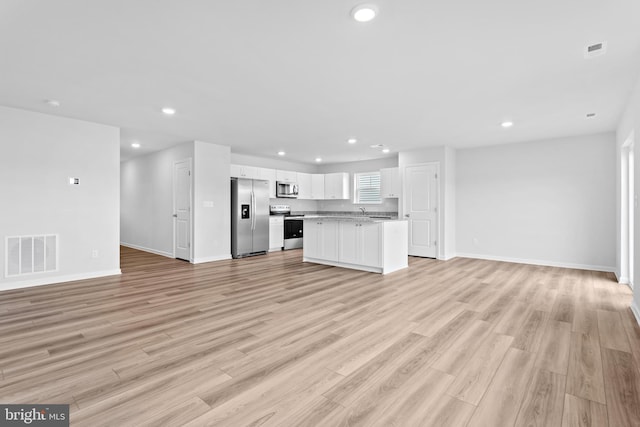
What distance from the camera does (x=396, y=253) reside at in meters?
5.65

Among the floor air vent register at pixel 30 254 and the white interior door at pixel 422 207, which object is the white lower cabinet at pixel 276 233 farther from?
the floor air vent register at pixel 30 254

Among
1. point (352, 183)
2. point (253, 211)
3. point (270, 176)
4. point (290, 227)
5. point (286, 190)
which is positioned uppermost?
point (270, 176)

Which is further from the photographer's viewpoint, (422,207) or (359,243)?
(422,207)

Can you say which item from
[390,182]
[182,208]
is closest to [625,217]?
[390,182]

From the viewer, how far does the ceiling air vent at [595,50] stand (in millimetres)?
2607

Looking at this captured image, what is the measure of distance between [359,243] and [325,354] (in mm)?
3300

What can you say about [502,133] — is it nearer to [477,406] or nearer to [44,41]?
[477,406]

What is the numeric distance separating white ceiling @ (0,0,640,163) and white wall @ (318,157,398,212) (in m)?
3.54

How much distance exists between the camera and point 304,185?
9352 mm

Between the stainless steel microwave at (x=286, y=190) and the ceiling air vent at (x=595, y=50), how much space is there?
268 inches

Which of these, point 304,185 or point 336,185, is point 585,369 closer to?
point 336,185

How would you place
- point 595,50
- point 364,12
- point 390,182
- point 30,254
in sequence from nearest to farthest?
1. point 364,12
2. point 595,50
3. point 30,254
4. point 390,182

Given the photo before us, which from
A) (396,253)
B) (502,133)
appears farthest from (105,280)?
(502,133)

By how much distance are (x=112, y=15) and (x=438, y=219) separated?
6.34 meters
